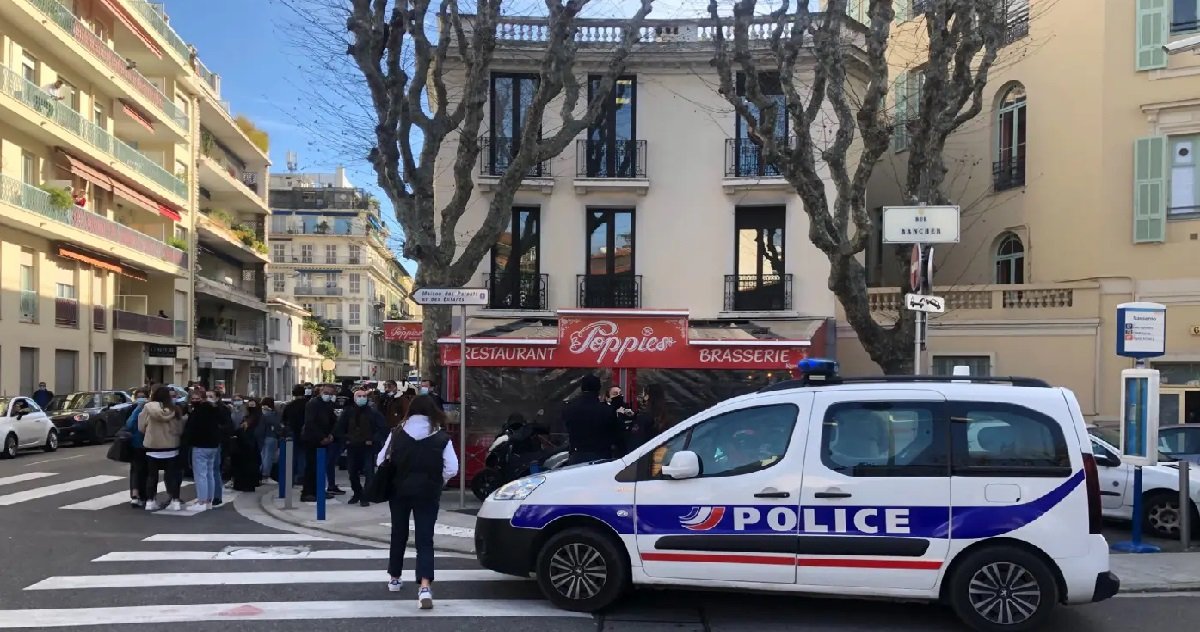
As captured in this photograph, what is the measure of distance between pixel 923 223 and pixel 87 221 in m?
30.0

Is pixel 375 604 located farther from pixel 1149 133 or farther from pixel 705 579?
pixel 1149 133

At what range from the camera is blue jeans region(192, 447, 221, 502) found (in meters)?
11.6

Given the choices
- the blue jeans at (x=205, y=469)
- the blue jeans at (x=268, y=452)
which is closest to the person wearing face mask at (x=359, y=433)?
the blue jeans at (x=205, y=469)

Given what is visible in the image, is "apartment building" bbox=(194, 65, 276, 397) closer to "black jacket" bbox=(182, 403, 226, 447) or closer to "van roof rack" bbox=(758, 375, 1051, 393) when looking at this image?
"black jacket" bbox=(182, 403, 226, 447)

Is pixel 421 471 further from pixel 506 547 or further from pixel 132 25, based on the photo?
pixel 132 25

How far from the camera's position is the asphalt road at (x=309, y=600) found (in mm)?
6473

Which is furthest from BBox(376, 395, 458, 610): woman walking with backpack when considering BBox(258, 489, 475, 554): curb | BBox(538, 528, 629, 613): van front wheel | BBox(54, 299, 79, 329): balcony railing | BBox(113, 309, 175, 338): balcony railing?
BBox(113, 309, 175, 338): balcony railing

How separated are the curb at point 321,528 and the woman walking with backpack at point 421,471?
6.97 ft

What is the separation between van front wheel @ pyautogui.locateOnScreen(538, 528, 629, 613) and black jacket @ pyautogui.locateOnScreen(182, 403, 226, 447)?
6.52m

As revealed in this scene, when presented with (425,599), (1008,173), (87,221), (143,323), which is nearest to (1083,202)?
(1008,173)

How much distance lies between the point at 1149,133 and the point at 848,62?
6264mm

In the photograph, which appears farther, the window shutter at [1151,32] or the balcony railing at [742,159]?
the balcony railing at [742,159]

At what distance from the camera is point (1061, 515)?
6242mm

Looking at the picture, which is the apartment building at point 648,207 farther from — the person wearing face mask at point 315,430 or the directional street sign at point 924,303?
the directional street sign at point 924,303
